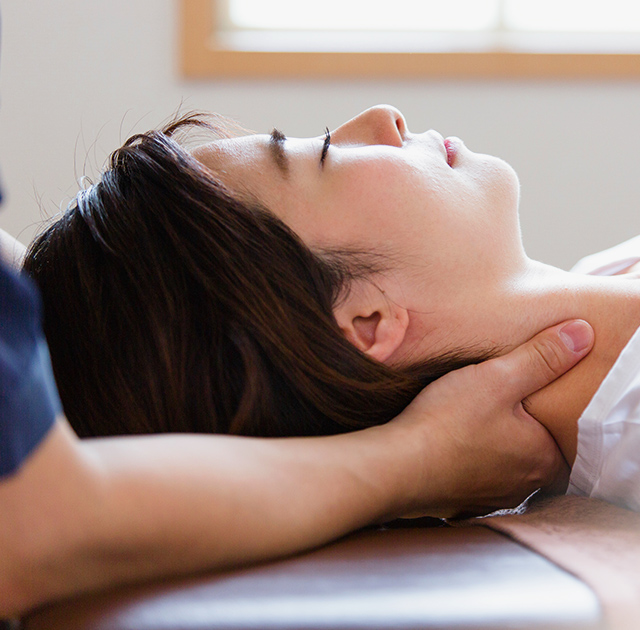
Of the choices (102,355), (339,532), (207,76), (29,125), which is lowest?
(339,532)

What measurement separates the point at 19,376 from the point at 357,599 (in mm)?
295

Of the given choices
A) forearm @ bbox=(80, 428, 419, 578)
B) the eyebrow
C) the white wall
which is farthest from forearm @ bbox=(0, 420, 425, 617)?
the white wall

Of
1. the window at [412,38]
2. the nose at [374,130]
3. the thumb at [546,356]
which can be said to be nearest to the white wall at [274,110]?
the window at [412,38]

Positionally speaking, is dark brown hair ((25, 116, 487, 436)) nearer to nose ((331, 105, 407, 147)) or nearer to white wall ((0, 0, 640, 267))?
nose ((331, 105, 407, 147))

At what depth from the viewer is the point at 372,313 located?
92 centimetres

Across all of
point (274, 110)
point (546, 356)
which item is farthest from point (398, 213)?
point (274, 110)

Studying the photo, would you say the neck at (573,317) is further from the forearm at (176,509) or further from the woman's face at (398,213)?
the forearm at (176,509)

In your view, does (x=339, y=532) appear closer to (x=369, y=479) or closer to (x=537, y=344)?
(x=369, y=479)

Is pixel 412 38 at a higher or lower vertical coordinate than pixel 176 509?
higher

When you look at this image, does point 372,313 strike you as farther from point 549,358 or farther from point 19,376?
point 19,376

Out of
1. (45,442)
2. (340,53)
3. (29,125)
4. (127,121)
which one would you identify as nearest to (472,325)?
(45,442)

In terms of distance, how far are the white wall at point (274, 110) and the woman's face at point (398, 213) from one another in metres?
1.26

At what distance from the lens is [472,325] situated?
93 cm

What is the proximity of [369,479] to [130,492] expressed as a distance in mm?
258
